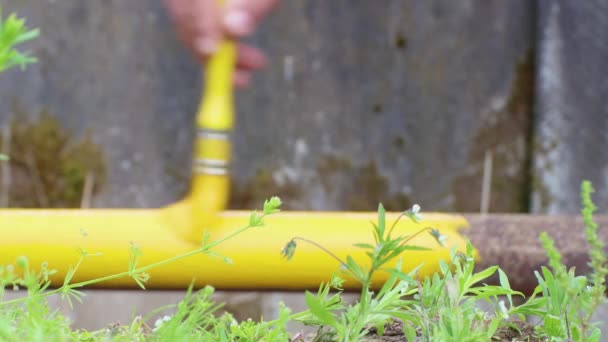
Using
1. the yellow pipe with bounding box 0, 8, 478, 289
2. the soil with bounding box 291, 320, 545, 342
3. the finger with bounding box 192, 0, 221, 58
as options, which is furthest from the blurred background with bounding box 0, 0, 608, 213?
the soil with bounding box 291, 320, 545, 342

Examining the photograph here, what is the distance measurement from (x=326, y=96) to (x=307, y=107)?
72 mm

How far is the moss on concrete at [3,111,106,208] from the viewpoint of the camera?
2408 mm

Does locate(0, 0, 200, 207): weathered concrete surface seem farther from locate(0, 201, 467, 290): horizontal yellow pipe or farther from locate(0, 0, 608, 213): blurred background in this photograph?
locate(0, 201, 467, 290): horizontal yellow pipe

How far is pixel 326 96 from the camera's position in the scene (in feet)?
7.97

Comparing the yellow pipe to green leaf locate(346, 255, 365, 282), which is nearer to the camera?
green leaf locate(346, 255, 365, 282)

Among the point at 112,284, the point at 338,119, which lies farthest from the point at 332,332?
the point at 338,119

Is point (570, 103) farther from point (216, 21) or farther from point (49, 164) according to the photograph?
point (49, 164)

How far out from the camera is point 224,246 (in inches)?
48.1

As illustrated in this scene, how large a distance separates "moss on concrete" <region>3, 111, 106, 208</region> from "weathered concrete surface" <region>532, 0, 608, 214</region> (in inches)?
57.0

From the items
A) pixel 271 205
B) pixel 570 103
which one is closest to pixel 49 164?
pixel 570 103

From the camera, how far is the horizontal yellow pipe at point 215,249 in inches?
45.0

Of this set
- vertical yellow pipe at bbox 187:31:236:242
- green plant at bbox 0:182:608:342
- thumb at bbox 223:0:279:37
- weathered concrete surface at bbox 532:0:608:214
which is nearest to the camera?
green plant at bbox 0:182:608:342

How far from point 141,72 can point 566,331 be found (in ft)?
7.07

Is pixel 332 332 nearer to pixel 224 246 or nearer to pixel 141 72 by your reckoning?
pixel 224 246
